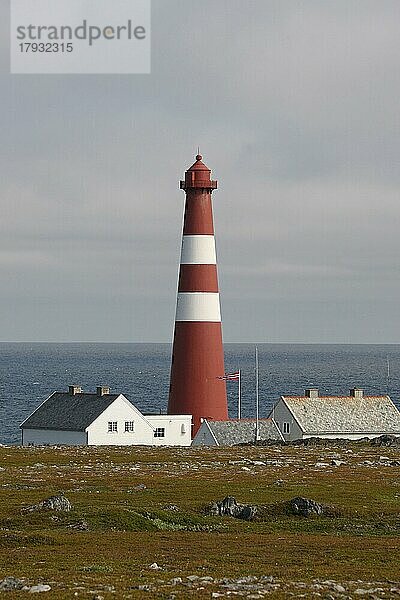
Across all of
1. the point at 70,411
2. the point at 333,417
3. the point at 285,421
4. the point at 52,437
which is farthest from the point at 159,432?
the point at 333,417

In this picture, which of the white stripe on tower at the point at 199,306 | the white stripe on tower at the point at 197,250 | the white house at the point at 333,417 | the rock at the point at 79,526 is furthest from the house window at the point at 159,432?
the rock at the point at 79,526

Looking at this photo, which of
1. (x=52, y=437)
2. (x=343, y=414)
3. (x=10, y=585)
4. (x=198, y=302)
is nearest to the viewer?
(x=10, y=585)

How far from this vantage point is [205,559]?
3055 centimetres

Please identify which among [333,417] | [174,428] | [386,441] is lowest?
[386,441]

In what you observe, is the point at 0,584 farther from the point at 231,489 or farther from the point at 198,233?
the point at 198,233

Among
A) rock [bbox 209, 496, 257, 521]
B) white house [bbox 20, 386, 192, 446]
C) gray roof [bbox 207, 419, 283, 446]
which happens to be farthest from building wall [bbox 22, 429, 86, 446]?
rock [bbox 209, 496, 257, 521]

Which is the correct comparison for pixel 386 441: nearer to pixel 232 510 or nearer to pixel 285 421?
pixel 285 421

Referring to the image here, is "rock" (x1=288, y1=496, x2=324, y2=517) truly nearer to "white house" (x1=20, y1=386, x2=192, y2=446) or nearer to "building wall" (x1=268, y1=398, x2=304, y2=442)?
"white house" (x1=20, y1=386, x2=192, y2=446)

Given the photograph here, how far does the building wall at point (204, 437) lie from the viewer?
81.9 metres

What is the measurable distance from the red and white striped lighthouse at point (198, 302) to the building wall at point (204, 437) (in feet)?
11.2

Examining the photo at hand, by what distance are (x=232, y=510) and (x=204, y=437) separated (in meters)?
39.9

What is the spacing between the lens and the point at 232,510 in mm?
43688

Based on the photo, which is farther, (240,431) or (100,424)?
(240,431)

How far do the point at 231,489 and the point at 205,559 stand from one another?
848 inches
